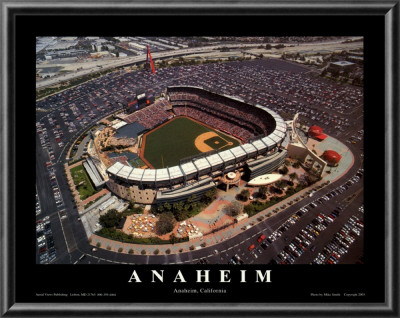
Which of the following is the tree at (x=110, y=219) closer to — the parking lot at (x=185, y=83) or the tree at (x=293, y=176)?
the parking lot at (x=185, y=83)

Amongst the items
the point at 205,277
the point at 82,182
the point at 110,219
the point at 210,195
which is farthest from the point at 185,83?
the point at 205,277

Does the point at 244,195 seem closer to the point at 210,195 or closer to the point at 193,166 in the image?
the point at 210,195

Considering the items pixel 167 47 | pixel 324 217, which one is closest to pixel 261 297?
pixel 324 217

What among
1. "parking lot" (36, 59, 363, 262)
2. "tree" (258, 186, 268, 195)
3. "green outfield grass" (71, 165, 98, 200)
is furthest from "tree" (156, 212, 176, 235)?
"tree" (258, 186, 268, 195)

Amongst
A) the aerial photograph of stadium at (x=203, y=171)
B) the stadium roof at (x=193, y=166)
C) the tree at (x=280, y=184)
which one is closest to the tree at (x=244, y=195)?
the aerial photograph of stadium at (x=203, y=171)

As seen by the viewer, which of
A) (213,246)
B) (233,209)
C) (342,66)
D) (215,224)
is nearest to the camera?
(213,246)

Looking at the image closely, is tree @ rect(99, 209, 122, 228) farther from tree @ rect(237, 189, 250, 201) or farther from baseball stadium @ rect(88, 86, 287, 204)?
tree @ rect(237, 189, 250, 201)
